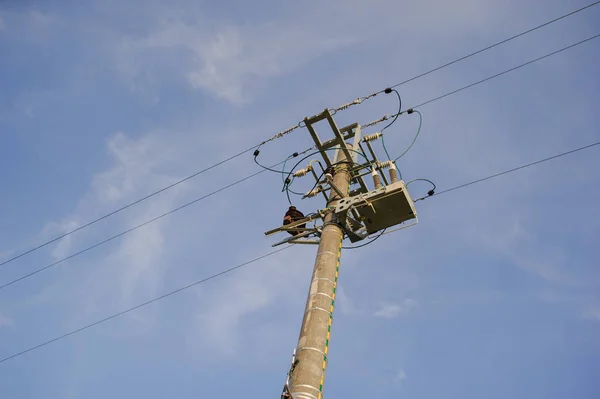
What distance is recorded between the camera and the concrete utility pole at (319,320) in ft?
18.2

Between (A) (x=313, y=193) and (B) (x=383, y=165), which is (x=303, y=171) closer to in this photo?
(A) (x=313, y=193)

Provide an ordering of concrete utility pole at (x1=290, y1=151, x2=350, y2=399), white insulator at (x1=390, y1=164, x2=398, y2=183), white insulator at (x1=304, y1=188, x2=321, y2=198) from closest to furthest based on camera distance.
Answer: concrete utility pole at (x1=290, y1=151, x2=350, y2=399) → white insulator at (x1=390, y1=164, x2=398, y2=183) → white insulator at (x1=304, y1=188, x2=321, y2=198)

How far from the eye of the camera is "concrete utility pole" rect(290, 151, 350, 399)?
5551mm

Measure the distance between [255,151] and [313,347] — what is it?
7367 millimetres

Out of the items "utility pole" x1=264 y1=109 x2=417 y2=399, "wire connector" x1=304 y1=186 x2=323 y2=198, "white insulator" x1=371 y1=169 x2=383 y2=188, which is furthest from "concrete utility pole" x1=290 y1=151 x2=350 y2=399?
"wire connector" x1=304 y1=186 x2=323 y2=198

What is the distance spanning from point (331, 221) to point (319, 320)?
88.7 inches

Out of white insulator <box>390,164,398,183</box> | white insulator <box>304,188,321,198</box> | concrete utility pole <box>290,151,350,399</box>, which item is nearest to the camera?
concrete utility pole <box>290,151,350,399</box>

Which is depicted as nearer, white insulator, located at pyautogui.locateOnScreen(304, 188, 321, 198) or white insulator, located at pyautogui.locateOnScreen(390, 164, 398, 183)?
white insulator, located at pyautogui.locateOnScreen(390, 164, 398, 183)

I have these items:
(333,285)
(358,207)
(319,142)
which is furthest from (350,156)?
(333,285)

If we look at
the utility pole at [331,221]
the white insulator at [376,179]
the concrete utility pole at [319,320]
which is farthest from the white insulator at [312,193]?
the concrete utility pole at [319,320]

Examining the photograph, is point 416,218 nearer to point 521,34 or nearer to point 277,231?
point 277,231

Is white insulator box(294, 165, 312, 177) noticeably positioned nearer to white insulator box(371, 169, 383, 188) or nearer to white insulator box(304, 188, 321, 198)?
white insulator box(304, 188, 321, 198)

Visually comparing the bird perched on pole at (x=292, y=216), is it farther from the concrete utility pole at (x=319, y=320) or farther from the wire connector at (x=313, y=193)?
the concrete utility pole at (x=319, y=320)

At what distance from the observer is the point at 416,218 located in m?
8.87
